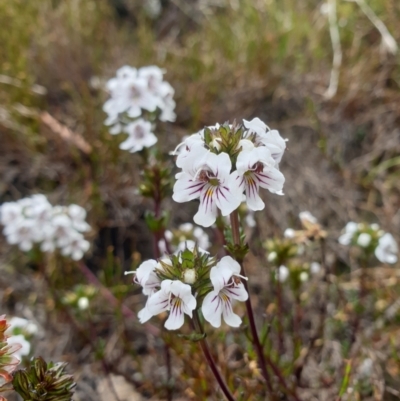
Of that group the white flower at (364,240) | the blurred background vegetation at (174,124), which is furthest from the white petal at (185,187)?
the blurred background vegetation at (174,124)

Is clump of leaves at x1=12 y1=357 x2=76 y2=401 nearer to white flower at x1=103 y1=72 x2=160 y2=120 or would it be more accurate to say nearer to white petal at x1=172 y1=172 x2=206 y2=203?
white petal at x1=172 y1=172 x2=206 y2=203

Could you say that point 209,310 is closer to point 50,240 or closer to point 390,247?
point 390,247

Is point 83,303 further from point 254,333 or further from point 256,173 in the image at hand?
point 256,173

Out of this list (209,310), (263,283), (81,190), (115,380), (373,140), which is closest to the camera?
(209,310)

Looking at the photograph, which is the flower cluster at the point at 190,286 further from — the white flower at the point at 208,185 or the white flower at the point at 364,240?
the white flower at the point at 364,240

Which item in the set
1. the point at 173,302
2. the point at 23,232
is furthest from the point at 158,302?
the point at 23,232

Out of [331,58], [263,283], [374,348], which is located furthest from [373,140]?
[374,348]
